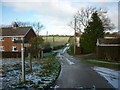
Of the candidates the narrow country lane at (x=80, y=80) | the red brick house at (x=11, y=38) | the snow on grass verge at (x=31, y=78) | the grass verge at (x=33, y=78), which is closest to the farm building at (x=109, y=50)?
the narrow country lane at (x=80, y=80)

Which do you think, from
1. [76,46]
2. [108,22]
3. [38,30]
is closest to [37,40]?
[76,46]

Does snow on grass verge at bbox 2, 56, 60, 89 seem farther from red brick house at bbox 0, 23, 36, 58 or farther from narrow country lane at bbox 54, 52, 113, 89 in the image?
red brick house at bbox 0, 23, 36, 58

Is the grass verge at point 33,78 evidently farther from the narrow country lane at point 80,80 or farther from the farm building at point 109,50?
the farm building at point 109,50

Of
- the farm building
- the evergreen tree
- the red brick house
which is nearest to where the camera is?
the farm building

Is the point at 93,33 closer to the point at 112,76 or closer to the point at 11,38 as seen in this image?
the point at 11,38

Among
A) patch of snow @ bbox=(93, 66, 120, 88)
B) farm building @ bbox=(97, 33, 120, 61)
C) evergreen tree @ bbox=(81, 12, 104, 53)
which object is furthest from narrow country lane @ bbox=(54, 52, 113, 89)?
evergreen tree @ bbox=(81, 12, 104, 53)

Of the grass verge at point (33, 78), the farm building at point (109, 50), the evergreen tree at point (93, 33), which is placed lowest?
the grass verge at point (33, 78)

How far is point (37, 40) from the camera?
19391 millimetres

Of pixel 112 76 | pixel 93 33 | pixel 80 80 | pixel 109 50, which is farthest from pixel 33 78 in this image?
pixel 93 33

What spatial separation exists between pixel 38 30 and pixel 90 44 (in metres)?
27.8

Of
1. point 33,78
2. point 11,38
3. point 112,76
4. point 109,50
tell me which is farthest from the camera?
point 11,38

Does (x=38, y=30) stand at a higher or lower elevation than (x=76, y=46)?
higher

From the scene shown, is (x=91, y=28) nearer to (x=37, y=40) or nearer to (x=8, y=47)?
(x=37, y=40)

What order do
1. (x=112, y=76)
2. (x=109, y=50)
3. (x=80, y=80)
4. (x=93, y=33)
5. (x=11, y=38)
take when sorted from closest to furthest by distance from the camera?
(x=80, y=80)
(x=112, y=76)
(x=109, y=50)
(x=93, y=33)
(x=11, y=38)
